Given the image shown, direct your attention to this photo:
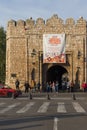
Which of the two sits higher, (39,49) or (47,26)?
(47,26)

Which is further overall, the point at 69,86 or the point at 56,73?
the point at 56,73

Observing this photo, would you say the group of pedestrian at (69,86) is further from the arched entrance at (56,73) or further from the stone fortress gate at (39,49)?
the arched entrance at (56,73)

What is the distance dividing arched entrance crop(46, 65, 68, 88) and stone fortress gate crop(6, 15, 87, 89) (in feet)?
4.86

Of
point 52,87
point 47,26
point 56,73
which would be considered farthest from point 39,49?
point 56,73

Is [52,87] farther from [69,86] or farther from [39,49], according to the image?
[39,49]

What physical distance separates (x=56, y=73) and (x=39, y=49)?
818 centimetres

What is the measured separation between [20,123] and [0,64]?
248 feet

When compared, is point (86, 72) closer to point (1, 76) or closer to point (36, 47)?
point (36, 47)

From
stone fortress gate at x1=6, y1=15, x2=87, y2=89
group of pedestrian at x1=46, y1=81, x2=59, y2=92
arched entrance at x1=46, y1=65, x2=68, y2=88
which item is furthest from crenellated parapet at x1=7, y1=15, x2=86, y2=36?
group of pedestrian at x1=46, y1=81, x2=59, y2=92

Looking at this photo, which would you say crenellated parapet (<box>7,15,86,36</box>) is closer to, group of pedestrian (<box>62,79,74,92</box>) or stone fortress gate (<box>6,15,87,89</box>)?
stone fortress gate (<box>6,15,87,89</box>)

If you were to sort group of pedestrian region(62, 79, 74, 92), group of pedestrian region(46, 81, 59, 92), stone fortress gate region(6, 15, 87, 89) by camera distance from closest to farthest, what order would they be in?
1. group of pedestrian region(62, 79, 74, 92)
2. group of pedestrian region(46, 81, 59, 92)
3. stone fortress gate region(6, 15, 87, 89)

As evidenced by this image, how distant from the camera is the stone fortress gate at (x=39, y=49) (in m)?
59.5

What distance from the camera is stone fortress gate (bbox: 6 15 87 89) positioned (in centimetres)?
5947

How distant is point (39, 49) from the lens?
6003 cm
